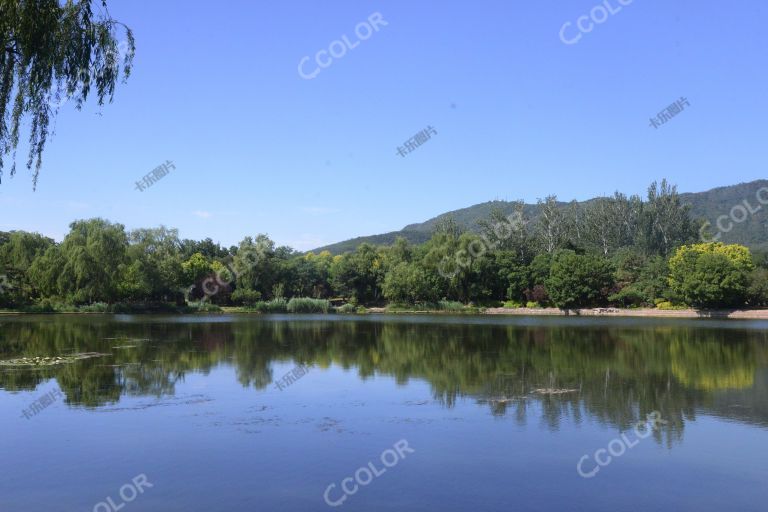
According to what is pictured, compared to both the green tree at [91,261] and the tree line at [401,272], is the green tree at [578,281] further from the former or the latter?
the green tree at [91,261]

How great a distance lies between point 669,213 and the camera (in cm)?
9794

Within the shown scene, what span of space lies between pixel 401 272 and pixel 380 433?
60.2m

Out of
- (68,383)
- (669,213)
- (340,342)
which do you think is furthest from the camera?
(669,213)

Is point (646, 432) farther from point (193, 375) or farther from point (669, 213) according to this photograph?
point (669, 213)

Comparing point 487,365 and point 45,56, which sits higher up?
point 45,56

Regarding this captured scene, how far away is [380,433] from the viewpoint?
1203 centimetres

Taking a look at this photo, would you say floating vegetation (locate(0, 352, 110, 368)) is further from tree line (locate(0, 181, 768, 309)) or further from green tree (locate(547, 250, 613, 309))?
green tree (locate(547, 250, 613, 309))

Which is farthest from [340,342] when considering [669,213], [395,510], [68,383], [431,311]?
[669,213]

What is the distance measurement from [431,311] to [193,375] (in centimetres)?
5253

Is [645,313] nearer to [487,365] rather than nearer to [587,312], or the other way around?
[587,312]

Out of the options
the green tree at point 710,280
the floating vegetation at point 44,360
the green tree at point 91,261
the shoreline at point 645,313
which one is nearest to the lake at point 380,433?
the floating vegetation at point 44,360

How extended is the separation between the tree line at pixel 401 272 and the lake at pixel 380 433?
37.5 meters

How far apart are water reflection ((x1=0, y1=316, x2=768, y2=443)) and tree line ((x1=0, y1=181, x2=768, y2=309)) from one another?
2264 centimetres

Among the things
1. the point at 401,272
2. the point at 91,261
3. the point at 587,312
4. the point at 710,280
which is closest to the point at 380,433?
the point at 91,261
